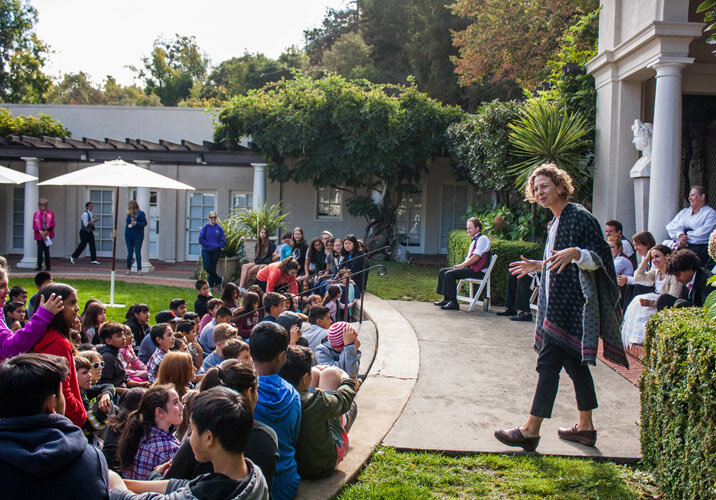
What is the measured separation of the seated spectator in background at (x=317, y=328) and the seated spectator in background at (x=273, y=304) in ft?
1.33

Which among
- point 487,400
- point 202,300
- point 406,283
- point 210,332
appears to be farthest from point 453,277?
point 487,400

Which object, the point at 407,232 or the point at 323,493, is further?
the point at 407,232

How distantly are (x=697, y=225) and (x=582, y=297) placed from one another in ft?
17.1

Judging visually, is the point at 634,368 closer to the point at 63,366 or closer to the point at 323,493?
the point at 323,493

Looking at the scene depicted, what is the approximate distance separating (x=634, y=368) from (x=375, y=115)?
11221mm

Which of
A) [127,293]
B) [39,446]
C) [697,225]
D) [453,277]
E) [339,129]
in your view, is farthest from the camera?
[339,129]

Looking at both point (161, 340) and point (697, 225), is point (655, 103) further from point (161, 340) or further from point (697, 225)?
point (161, 340)

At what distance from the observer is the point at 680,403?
341 cm

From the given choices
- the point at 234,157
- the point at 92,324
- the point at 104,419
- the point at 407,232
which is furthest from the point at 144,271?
the point at 104,419

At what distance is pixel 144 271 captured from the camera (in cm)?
1628

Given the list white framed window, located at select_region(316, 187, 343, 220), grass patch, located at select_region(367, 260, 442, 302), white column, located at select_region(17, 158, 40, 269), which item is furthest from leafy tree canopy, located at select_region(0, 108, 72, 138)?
grass patch, located at select_region(367, 260, 442, 302)

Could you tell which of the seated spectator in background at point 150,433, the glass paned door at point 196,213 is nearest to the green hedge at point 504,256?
the seated spectator in background at point 150,433

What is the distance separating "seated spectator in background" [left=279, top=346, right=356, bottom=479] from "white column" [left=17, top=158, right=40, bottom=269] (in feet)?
49.4

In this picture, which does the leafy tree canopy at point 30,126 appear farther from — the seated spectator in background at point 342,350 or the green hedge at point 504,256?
the seated spectator in background at point 342,350
